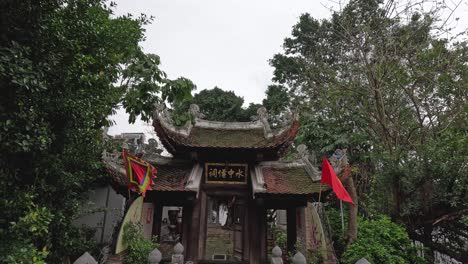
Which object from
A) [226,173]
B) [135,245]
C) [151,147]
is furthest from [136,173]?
[226,173]

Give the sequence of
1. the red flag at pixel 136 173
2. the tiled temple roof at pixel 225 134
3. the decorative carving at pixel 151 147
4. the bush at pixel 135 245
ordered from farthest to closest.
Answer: the decorative carving at pixel 151 147 < the tiled temple roof at pixel 225 134 < the bush at pixel 135 245 < the red flag at pixel 136 173

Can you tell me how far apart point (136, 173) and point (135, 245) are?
1790 millimetres

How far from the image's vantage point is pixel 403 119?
40.1 feet

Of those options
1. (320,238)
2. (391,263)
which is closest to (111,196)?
(320,238)

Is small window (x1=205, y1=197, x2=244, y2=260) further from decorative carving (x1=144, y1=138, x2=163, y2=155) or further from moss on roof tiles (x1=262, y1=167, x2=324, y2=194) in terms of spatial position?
decorative carving (x1=144, y1=138, x2=163, y2=155)

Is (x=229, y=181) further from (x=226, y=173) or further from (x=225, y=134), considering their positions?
(x=225, y=134)

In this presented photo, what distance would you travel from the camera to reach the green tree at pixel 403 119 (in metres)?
9.07

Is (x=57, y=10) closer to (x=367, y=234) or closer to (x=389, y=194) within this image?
(x=367, y=234)

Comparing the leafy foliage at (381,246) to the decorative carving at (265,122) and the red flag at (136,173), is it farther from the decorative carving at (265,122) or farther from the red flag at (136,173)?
the red flag at (136,173)

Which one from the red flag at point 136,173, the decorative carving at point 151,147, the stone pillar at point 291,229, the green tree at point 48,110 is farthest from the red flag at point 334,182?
the decorative carving at point 151,147

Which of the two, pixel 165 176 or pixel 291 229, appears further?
pixel 291 229

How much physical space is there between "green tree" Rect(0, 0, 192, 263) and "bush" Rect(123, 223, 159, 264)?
1.77 meters

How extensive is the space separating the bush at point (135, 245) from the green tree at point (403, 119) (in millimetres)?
8004

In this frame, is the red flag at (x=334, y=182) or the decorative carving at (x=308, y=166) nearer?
the red flag at (x=334, y=182)
